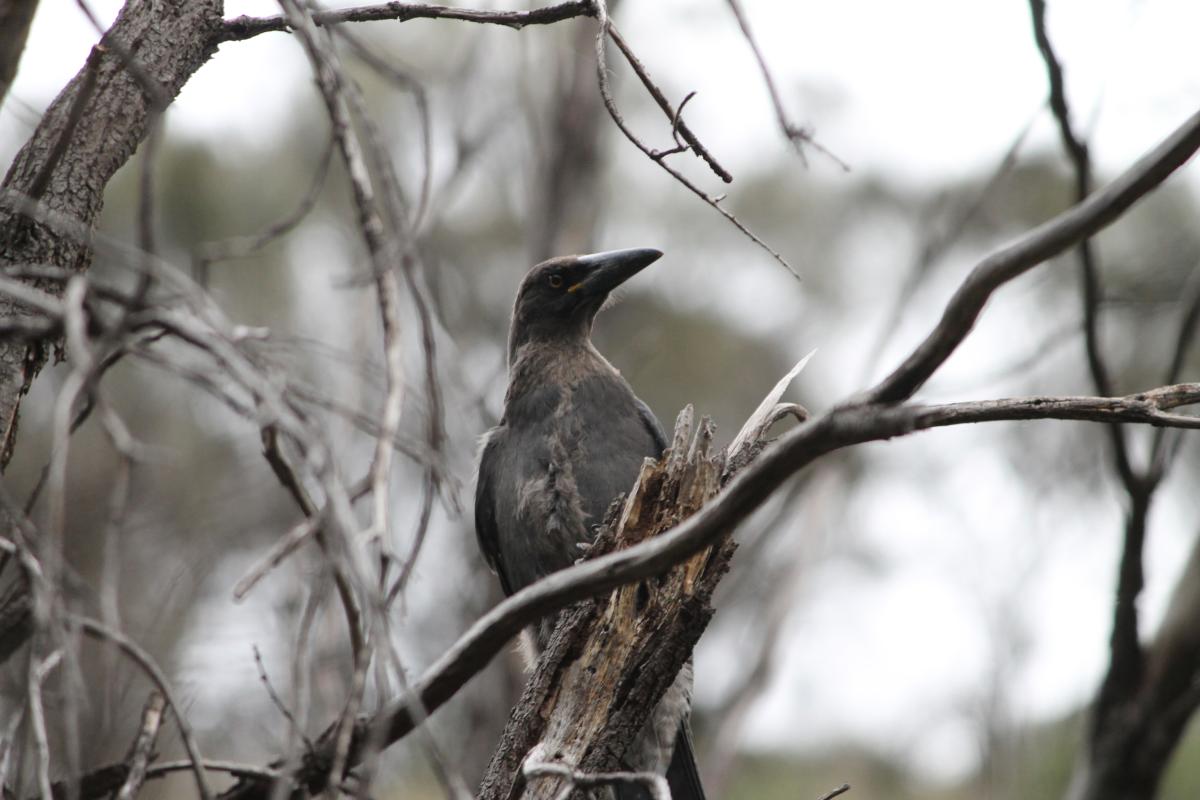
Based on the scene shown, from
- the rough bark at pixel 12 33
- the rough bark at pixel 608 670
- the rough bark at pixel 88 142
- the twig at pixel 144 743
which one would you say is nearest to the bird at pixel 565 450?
the rough bark at pixel 608 670

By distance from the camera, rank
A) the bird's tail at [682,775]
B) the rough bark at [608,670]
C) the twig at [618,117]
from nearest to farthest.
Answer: the twig at [618,117], the rough bark at [608,670], the bird's tail at [682,775]

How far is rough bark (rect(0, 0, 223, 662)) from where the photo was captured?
2275 millimetres

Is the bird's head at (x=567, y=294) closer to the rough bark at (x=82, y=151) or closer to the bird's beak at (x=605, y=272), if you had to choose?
the bird's beak at (x=605, y=272)

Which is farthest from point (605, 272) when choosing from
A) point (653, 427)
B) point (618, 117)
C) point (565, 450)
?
point (618, 117)

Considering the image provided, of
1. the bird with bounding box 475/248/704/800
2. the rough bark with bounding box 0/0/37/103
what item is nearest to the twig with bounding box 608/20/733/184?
the rough bark with bounding box 0/0/37/103

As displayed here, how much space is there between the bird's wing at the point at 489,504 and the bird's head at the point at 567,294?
55 centimetres

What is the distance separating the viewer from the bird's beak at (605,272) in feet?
15.9

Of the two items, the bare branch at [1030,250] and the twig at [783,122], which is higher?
the twig at [783,122]

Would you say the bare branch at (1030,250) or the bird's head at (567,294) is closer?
the bare branch at (1030,250)

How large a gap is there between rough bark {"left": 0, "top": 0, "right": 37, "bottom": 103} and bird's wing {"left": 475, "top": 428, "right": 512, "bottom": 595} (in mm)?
2780

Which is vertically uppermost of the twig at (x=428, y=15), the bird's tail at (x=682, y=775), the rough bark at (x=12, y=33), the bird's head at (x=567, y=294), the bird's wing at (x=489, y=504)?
the bird's head at (x=567, y=294)

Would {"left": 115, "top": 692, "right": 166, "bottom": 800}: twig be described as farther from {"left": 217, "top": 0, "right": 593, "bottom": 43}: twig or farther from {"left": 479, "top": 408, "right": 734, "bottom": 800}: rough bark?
{"left": 217, "top": 0, "right": 593, "bottom": 43}: twig

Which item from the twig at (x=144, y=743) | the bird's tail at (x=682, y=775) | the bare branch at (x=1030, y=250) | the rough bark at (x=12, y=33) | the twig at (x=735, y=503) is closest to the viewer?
the bare branch at (x=1030, y=250)

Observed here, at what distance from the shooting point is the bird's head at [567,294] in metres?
4.93
